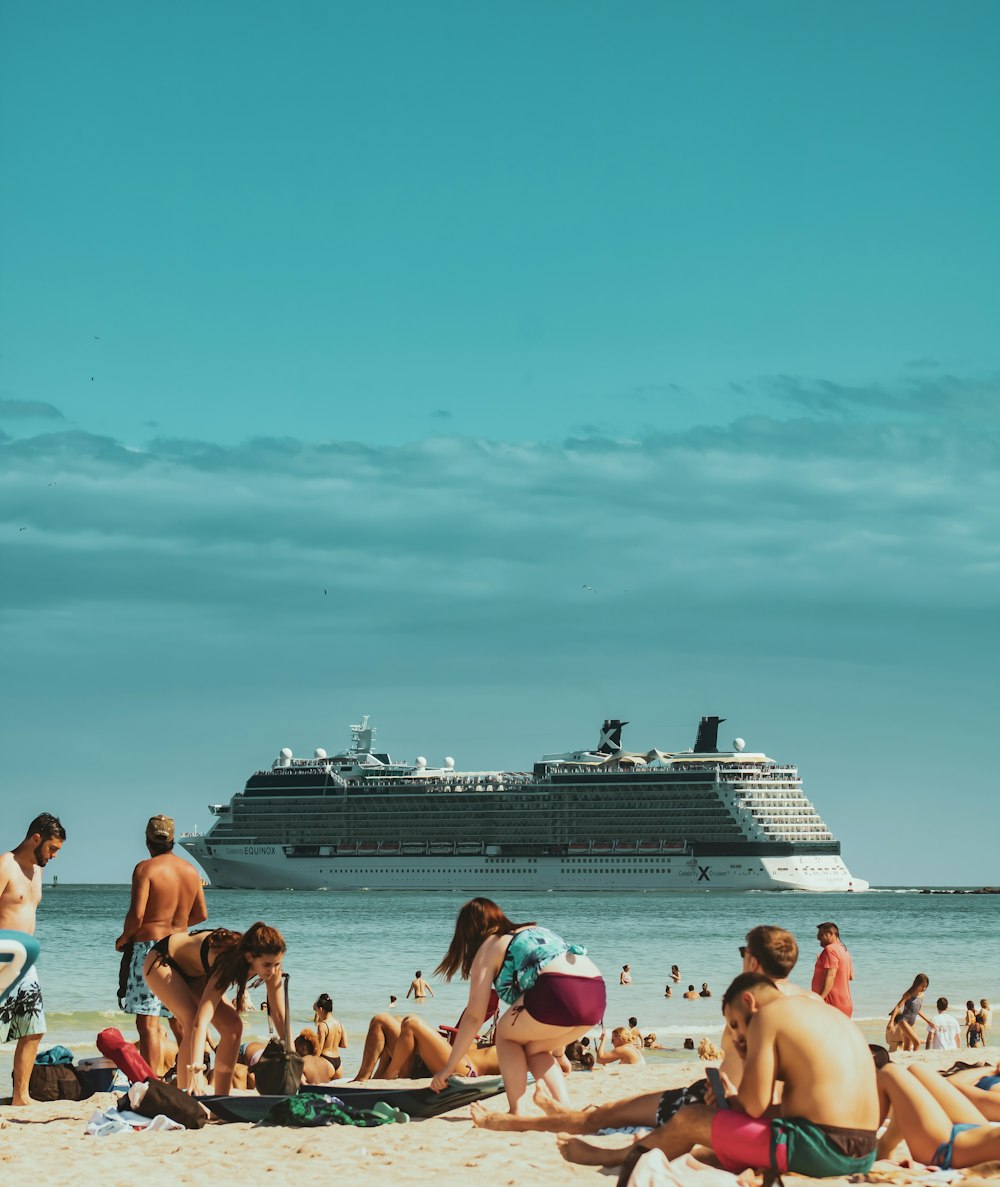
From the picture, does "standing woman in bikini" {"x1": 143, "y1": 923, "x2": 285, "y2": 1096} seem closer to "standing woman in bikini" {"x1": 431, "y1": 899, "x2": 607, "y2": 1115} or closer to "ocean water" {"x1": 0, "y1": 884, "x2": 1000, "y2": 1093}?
"standing woman in bikini" {"x1": 431, "y1": 899, "x2": 607, "y2": 1115}

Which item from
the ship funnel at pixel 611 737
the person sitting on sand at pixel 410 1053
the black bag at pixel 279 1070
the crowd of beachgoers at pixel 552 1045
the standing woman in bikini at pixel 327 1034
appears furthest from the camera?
the ship funnel at pixel 611 737

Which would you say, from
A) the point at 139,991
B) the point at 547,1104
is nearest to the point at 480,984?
the point at 547,1104

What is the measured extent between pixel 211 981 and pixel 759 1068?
3.69m

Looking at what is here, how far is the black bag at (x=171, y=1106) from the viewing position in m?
8.09

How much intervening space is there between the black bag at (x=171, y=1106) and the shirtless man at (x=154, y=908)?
0.65m

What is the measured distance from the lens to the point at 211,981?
8.36m

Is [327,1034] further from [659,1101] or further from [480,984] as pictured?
[659,1101]

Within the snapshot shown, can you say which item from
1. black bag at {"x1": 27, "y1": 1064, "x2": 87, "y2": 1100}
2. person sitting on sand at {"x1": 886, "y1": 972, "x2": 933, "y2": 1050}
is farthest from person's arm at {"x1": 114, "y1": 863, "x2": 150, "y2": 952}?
person sitting on sand at {"x1": 886, "y1": 972, "x2": 933, "y2": 1050}

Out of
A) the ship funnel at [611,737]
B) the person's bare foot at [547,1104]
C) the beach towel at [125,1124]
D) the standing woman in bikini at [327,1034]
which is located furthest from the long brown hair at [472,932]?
the ship funnel at [611,737]

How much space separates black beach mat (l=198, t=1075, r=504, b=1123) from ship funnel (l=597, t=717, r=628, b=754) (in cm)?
9046

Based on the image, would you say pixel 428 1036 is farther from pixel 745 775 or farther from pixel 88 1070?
pixel 745 775

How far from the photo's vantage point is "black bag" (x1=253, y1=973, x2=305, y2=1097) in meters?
8.50

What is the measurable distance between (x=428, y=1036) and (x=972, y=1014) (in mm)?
10065

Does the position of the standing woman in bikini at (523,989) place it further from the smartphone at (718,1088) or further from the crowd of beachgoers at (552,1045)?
the smartphone at (718,1088)
